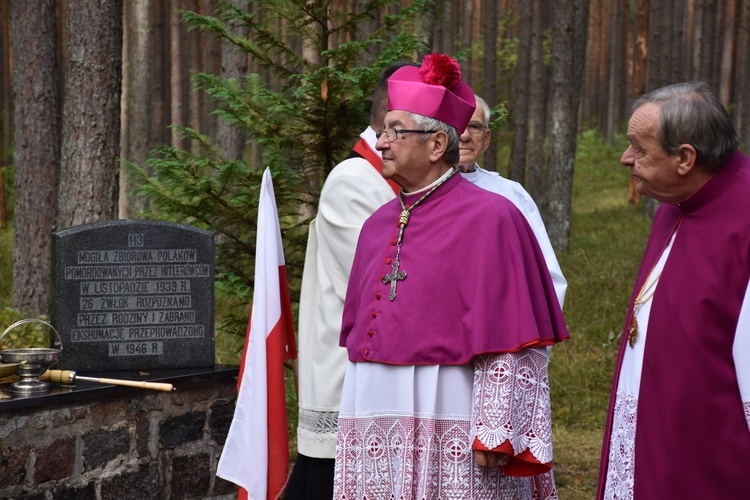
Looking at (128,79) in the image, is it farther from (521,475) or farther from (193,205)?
(521,475)

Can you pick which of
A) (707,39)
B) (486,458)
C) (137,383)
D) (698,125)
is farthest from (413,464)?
(707,39)

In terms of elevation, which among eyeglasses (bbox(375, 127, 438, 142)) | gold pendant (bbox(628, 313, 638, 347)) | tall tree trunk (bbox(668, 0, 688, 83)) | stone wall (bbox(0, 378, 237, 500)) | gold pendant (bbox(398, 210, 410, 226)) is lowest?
stone wall (bbox(0, 378, 237, 500))

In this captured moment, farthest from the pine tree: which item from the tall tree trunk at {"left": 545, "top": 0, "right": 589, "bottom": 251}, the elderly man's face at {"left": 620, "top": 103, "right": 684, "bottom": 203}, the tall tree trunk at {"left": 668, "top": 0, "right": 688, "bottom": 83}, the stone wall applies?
the tall tree trunk at {"left": 668, "top": 0, "right": 688, "bottom": 83}

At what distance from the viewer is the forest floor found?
7.61 metres

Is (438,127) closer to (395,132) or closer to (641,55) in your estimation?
(395,132)

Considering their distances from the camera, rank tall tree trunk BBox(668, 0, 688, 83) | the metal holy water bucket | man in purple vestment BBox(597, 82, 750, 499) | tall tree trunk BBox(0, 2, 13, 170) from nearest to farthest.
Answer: man in purple vestment BBox(597, 82, 750, 499) → the metal holy water bucket → tall tree trunk BBox(668, 0, 688, 83) → tall tree trunk BBox(0, 2, 13, 170)

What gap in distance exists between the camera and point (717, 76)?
1427 inches

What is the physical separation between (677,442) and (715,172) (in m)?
0.83

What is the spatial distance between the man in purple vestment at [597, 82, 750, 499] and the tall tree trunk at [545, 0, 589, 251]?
14.1m

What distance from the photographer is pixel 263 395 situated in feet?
14.7

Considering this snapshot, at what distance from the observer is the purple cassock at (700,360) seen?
294 cm

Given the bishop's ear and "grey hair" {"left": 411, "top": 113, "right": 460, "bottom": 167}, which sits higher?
"grey hair" {"left": 411, "top": 113, "right": 460, "bottom": 167}

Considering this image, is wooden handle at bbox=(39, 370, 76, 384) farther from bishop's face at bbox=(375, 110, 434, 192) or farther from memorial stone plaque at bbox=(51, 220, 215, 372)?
bishop's face at bbox=(375, 110, 434, 192)

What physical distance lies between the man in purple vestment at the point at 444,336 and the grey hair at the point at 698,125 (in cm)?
64
